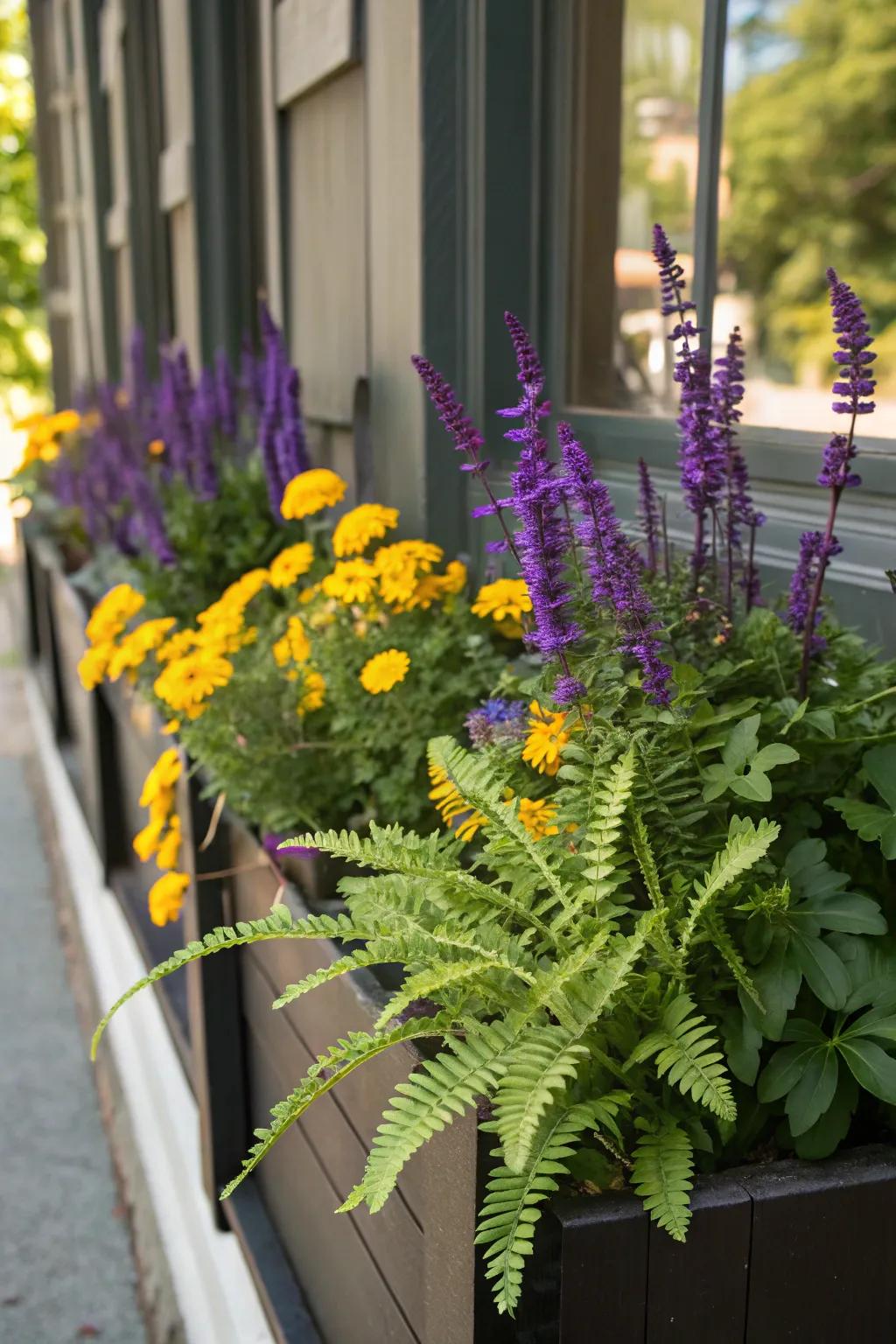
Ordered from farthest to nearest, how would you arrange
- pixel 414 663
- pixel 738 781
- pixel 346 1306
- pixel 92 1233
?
pixel 92 1233, pixel 414 663, pixel 346 1306, pixel 738 781

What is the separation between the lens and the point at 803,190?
7.73m

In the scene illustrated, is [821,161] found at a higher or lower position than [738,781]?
higher

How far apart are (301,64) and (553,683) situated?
174cm

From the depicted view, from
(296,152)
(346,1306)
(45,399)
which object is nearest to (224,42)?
(296,152)

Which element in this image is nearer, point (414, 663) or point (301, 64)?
point (414, 663)

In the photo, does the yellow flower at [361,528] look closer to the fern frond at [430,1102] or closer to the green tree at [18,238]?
the fern frond at [430,1102]

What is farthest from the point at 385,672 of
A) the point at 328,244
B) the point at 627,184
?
the point at 627,184

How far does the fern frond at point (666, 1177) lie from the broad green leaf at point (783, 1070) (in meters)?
0.07

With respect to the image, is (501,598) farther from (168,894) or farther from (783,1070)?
(168,894)

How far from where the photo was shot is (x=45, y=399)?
962 cm

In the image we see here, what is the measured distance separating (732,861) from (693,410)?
1.57 ft

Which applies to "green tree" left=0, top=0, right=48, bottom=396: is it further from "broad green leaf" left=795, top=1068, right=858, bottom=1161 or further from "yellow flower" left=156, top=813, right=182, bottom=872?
"broad green leaf" left=795, top=1068, right=858, bottom=1161

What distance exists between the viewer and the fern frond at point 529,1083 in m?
0.76

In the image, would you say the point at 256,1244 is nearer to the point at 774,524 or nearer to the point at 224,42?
the point at 774,524
